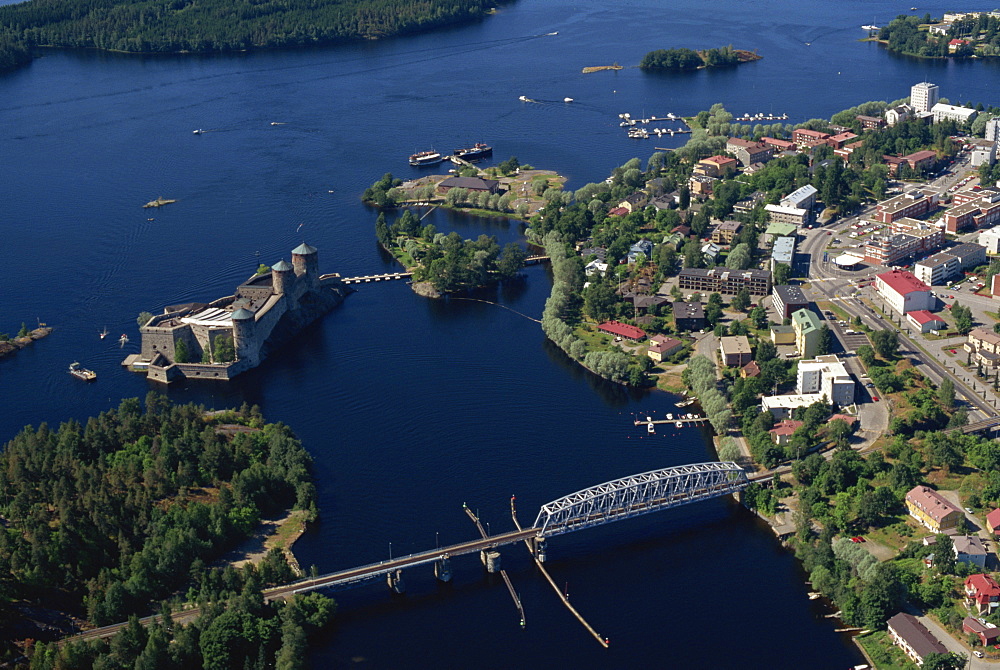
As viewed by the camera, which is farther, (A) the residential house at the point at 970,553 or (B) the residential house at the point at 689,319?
(B) the residential house at the point at 689,319

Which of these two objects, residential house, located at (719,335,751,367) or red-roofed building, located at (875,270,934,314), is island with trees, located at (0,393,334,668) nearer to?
residential house, located at (719,335,751,367)

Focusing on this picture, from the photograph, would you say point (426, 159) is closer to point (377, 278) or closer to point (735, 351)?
point (377, 278)

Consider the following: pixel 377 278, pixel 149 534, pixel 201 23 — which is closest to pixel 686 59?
pixel 201 23

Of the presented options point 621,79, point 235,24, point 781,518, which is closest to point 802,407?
point 781,518

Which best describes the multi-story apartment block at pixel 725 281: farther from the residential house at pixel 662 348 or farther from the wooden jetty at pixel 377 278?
the wooden jetty at pixel 377 278

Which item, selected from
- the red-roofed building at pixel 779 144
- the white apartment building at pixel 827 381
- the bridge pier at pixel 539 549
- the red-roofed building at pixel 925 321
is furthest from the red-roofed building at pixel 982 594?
the red-roofed building at pixel 779 144

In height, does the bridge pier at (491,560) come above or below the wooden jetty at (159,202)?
below

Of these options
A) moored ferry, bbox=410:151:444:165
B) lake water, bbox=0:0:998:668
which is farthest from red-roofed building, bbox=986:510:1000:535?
moored ferry, bbox=410:151:444:165
